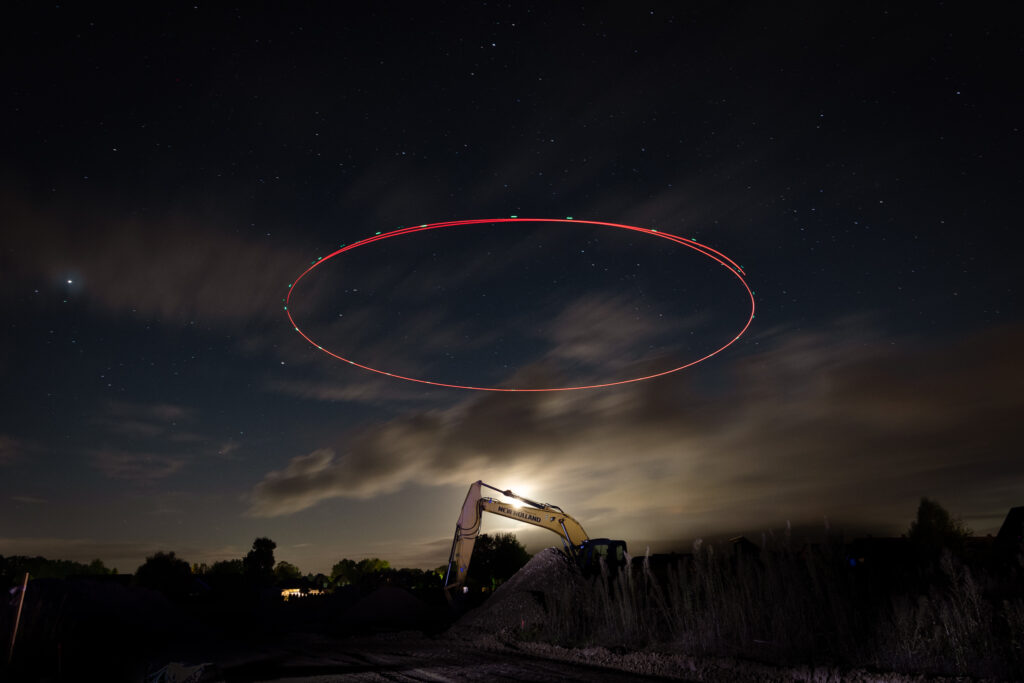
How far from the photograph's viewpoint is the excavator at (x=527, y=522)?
30.3 metres

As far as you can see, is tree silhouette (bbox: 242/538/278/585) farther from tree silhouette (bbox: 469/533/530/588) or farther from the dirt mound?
the dirt mound

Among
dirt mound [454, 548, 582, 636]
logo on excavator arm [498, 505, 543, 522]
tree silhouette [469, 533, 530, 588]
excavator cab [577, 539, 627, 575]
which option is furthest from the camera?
tree silhouette [469, 533, 530, 588]

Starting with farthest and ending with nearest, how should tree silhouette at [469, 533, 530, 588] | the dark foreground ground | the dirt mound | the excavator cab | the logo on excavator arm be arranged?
tree silhouette at [469, 533, 530, 588]
the logo on excavator arm
the excavator cab
the dirt mound
the dark foreground ground

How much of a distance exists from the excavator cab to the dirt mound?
3.32ft

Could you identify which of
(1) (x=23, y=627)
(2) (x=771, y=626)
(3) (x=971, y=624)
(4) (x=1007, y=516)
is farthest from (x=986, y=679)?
(4) (x=1007, y=516)

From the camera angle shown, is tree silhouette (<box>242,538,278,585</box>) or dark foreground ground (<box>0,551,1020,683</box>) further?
tree silhouette (<box>242,538,278,585</box>)

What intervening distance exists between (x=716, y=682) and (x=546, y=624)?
9.19 m

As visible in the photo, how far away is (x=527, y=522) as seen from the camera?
31.5 metres

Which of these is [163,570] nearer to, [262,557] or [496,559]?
[262,557]

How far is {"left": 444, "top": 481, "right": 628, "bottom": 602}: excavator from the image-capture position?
30.3 meters

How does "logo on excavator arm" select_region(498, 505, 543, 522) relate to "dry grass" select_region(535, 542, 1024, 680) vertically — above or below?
above

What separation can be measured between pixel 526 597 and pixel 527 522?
704 cm

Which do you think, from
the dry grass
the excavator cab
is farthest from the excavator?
the dry grass

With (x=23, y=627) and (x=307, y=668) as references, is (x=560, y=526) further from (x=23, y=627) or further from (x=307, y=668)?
(x=23, y=627)
